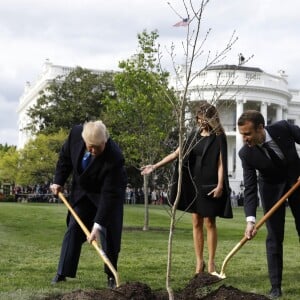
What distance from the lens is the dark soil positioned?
5.59 meters

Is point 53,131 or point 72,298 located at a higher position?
point 53,131

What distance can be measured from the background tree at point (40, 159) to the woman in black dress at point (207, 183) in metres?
39.4

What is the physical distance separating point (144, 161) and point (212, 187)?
10.8 m

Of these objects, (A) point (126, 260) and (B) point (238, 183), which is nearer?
(A) point (126, 260)

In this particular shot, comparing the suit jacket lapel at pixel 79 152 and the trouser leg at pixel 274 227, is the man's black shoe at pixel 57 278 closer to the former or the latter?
the suit jacket lapel at pixel 79 152

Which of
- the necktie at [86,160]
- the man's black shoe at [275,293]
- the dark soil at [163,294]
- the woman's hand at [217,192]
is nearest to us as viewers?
the dark soil at [163,294]

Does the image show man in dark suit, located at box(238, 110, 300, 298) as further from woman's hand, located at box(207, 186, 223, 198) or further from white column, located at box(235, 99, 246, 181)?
white column, located at box(235, 99, 246, 181)

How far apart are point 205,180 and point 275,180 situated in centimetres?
116

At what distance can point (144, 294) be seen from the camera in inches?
226

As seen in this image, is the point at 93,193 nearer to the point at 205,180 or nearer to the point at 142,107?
the point at 205,180

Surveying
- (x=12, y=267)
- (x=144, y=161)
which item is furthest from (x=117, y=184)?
(x=144, y=161)

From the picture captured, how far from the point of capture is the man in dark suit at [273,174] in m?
6.51

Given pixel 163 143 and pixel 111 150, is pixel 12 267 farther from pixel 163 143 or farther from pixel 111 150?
pixel 163 143

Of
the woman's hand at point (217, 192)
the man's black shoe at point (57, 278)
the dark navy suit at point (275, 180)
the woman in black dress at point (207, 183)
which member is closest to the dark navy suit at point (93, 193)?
the man's black shoe at point (57, 278)
